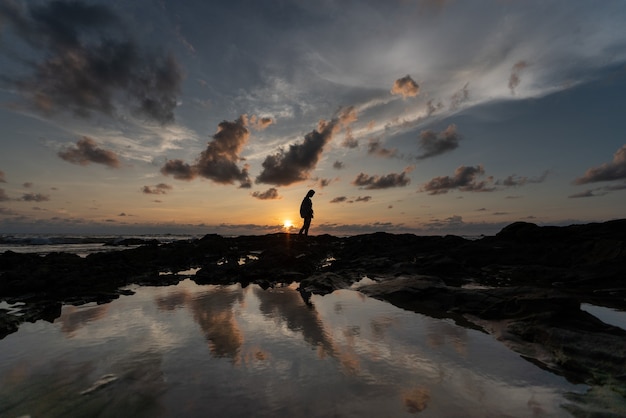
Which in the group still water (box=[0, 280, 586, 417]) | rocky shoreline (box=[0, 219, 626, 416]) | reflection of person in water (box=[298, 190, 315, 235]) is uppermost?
reflection of person in water (box=[298, 190, 315, 235])

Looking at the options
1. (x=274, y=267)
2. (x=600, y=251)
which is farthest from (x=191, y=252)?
(x=600, y=251)

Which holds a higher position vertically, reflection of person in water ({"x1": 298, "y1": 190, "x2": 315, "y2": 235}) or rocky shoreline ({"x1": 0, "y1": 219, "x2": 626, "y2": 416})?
reflection of person in water ({"x1": 298, "y1": 190, "x2": 315, "y2": 235})

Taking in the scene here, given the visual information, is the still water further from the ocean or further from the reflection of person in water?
the ocean

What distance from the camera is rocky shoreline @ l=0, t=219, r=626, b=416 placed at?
4754mm

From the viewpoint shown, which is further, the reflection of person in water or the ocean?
the ocean

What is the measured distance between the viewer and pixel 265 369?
4.17 meters

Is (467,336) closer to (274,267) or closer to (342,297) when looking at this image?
(342,297)

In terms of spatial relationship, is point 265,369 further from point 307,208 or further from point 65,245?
point 65,245

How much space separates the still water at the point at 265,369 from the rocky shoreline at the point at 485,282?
673mm

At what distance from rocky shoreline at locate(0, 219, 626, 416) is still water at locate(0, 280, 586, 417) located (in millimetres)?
673

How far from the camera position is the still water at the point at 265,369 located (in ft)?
10.9

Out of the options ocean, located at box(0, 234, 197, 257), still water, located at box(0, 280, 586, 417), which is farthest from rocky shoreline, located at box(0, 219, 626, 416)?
ocean, located at box(0, 234, 197, 257)

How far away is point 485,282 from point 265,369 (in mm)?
9669

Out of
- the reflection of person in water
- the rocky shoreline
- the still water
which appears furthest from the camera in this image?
the reflection of person in water
